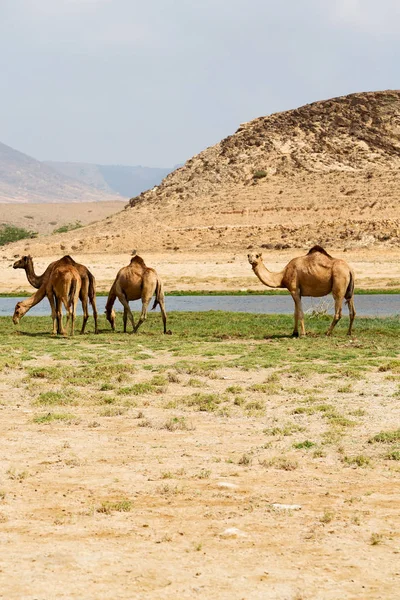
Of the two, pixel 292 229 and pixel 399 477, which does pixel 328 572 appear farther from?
pixel 292 229

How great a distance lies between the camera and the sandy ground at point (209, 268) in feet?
129

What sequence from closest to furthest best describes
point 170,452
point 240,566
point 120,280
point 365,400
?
point 240,566
point 170,452
point 365,400
point 120,280

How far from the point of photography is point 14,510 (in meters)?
6.89

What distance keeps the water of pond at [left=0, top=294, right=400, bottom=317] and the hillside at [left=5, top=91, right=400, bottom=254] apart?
19503 millimetres

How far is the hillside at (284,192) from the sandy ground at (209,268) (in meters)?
3.44

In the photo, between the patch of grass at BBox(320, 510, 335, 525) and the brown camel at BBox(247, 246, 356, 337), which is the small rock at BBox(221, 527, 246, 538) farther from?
the brown camel at BBox(247, 246, 356, 337)

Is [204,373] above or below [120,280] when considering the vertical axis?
below

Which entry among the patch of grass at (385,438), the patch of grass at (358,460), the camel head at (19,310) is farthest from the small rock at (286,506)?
the camel head at (19,310)

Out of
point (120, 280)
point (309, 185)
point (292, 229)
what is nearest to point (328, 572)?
point (120, 280)

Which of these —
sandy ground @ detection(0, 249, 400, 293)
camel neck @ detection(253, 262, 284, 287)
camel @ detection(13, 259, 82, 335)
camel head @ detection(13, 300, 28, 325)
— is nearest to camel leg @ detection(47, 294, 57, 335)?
camel @ detection(13, 259, 82, 335)

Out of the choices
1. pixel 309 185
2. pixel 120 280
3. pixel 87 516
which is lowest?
pixel 87 516

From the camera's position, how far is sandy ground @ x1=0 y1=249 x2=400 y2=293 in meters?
39.4

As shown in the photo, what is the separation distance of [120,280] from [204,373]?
21.3 feet

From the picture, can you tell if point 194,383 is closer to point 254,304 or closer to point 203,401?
point 203,401
